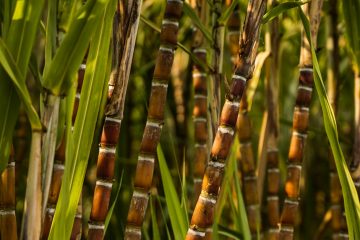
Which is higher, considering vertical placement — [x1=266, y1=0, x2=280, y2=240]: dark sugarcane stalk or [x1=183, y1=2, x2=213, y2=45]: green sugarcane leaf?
[x1=183, y1=2, x2=213, y2=45]: green sugarcane leaf

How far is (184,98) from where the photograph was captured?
6.73 feet

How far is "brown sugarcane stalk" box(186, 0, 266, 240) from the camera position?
90 centimetres

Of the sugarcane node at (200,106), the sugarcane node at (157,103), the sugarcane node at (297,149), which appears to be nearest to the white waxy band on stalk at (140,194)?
the sugarcane node at (157,103)

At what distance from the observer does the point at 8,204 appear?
1033 millimetres

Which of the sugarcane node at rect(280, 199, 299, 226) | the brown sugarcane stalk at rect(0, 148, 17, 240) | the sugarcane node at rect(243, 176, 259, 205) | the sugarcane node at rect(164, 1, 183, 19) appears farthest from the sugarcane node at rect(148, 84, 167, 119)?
the sugarcane node at rect(243, 176, 259, 205)

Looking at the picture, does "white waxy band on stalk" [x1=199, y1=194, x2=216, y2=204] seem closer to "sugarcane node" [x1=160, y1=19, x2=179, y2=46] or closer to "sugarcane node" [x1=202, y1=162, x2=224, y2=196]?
A: "sugarcane node" [x1=202, y1=162, x2=224, y2=196]

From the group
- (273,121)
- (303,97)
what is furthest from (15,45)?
(273,121)

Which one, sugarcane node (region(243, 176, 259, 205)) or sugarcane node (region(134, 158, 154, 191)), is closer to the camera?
sugarcane node (region(134, 158, 154, 191))

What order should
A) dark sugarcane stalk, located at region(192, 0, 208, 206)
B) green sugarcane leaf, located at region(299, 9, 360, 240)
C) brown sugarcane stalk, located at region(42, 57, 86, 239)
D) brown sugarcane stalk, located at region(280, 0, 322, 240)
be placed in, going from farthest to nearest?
dark sugarcane stalk, located at region(192, 0, 208, 206) < brown sugarcane stalk, located at region(280, 0, 322, 240) < brown sugarcane stalk, located at region(42, 57, 86, 239) < green sugarcane leaf, located at region(299, 9, 360, 240)

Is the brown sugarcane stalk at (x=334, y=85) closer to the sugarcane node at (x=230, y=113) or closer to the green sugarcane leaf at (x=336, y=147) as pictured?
the green sugarcane leaf at (x=336, y=147)

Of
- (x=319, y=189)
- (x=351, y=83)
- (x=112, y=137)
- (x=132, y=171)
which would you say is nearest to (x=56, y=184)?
(x=112, y=137)

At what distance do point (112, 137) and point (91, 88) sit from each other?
→ 0.28 ft

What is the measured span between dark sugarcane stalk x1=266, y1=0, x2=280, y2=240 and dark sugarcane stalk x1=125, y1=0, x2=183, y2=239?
404 mm

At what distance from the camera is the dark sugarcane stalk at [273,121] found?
4.64 ft
